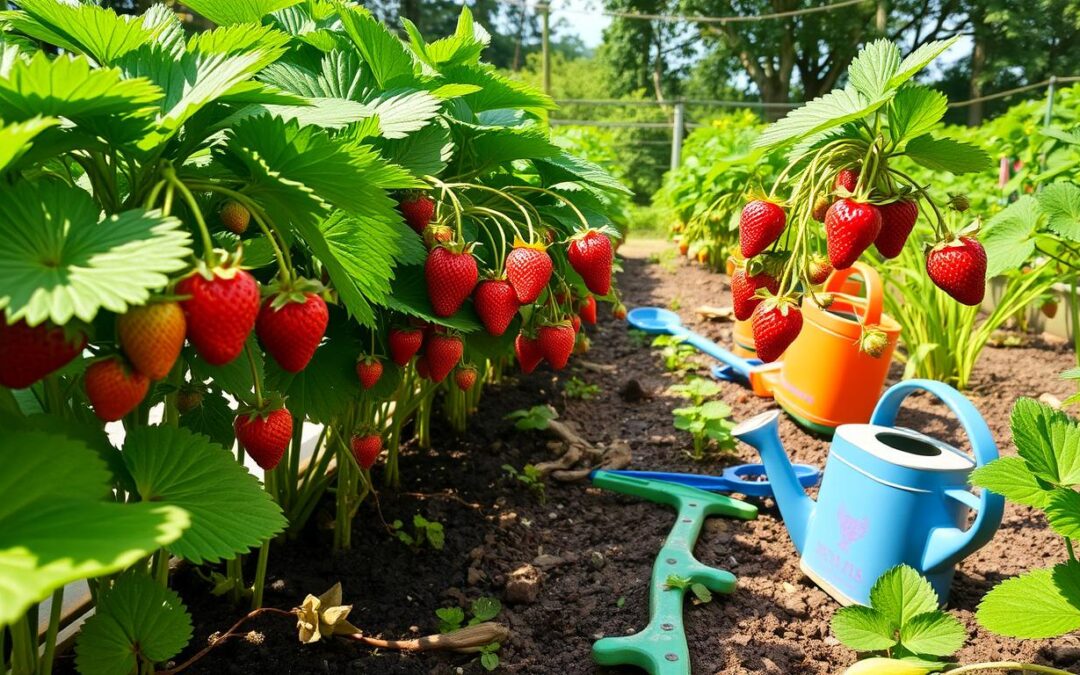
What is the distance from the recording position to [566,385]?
2766 millimetres

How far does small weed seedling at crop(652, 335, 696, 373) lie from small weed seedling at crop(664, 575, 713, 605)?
1.65 metres

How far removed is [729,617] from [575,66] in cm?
2364

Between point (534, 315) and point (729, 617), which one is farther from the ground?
point (534, 315)

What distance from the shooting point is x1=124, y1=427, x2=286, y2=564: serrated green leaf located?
2.33 ft

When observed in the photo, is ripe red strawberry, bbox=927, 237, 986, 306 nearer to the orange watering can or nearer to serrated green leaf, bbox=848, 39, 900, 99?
serrated green leaf, bbox=848, 39, 900, 99

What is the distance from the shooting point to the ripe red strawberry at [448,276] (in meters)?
1.05

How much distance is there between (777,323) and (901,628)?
71 cm

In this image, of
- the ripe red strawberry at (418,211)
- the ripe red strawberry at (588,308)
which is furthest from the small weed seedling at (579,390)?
the ripe red strawberry at (418,211)

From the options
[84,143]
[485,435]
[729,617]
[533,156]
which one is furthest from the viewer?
[485,435]

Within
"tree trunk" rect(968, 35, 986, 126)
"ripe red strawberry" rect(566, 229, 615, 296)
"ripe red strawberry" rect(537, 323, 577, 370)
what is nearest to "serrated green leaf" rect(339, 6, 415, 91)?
"ripe red strawberry" rect(566, 229, 615, 296)

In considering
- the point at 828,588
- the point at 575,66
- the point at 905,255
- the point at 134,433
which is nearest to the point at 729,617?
the point at 828,588

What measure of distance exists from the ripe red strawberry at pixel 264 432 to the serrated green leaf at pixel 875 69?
720mm

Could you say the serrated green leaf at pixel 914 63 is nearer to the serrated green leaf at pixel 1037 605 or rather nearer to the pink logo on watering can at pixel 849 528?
the serrated green leaf at pixel 1037 605

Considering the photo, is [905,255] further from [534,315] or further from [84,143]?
[84,143]
